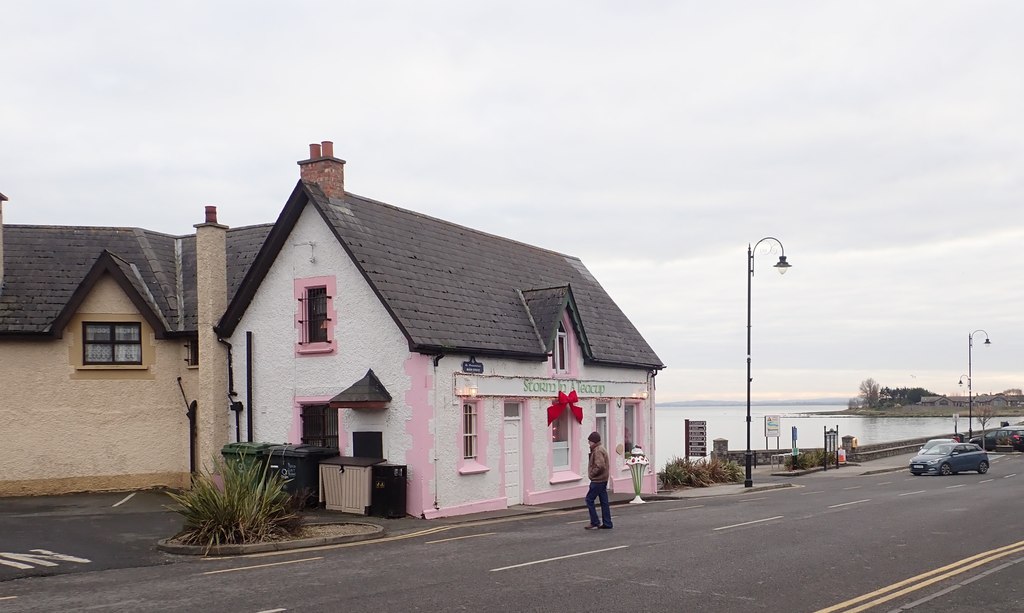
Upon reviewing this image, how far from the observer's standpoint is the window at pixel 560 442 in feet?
81.4

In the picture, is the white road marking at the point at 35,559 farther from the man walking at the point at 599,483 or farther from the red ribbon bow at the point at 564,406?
the red ribbon bow at the point at 564,406

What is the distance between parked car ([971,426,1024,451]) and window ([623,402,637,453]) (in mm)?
36016

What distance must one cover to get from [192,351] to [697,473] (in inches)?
685

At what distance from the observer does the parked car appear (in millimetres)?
56094

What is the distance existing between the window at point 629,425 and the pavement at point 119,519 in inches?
82.3

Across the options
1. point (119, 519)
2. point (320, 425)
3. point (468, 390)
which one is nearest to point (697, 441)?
point (468, 390)

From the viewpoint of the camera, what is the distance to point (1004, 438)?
5759 centimetres

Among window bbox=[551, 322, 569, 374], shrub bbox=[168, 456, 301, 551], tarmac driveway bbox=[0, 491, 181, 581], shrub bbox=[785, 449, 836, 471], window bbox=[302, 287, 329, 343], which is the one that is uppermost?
window bbox=[302, 287, 329, 343]

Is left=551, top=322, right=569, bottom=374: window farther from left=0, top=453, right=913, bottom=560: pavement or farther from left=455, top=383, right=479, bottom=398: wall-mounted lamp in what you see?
left=455, top=383, right=479, bottom=398: wall-mounted lamp

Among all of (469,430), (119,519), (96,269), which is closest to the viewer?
(119,519)

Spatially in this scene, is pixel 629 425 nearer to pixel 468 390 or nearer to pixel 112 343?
pixel 468 390

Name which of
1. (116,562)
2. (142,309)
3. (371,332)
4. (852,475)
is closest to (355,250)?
(371,332)

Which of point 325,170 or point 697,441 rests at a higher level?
point 325,170

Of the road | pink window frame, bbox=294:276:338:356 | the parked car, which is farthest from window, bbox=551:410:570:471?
the parked car
